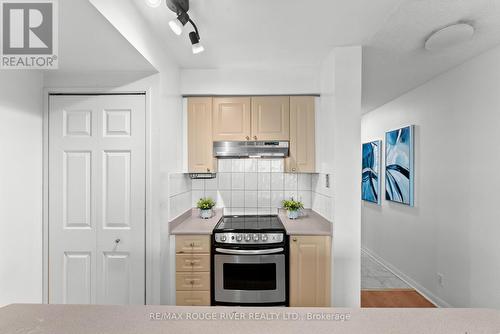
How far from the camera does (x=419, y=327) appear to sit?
2.49 ft

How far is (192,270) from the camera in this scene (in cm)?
247

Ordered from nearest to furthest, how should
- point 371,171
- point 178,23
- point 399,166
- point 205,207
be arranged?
point 178,23 < point 205,207 < point 399,166 < point 371,171

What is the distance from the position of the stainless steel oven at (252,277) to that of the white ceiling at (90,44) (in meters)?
1.81

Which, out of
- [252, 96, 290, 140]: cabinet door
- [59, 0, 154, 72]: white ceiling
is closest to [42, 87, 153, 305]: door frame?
[59, 0, 154, 72]: white ceiling

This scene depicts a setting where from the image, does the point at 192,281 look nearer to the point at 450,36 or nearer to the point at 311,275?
the point at 311,275

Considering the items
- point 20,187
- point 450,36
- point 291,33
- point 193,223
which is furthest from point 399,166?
point 20,187

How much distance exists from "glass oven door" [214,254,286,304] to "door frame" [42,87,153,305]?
0.69 meters

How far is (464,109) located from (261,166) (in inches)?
83.8

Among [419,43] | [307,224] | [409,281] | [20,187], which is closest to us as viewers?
[20,187]

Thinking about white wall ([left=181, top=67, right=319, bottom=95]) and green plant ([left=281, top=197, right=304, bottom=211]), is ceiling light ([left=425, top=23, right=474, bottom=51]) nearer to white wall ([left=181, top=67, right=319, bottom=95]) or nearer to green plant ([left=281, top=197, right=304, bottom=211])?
white wall ([left=181, top=67, right=319, bottom=95])

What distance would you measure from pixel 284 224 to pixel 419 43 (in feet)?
6.58

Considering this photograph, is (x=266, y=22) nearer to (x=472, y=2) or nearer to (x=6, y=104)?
(x=472, y=2)

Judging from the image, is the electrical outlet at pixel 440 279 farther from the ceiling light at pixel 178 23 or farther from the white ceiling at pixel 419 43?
the ceiling light at pixel 178 23

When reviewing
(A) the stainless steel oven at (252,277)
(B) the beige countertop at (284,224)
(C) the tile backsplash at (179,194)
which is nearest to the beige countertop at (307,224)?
(B) the beige countertop at (284,224)
